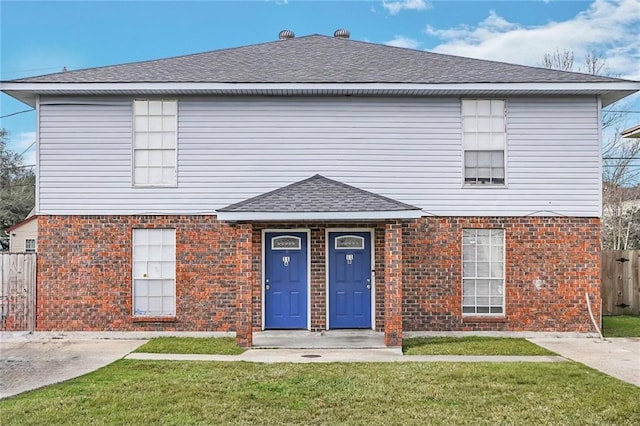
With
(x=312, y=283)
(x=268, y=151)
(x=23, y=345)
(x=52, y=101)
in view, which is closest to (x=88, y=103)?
(x=52, y=101)

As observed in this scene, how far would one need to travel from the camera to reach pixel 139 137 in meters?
14.1

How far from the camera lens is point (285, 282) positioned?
13906mm

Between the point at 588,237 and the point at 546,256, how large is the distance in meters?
1.03

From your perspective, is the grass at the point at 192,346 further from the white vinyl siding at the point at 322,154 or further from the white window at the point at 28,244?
the white window at the point at 28,244

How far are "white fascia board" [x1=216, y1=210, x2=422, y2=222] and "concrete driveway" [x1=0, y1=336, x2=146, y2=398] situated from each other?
3379 mm

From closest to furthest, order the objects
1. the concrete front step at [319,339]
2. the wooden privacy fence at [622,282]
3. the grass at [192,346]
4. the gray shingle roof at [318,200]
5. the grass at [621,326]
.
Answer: the grass at [192,346]
the gray shingle roof at [318,200]
the concrete front step at [319,339]
the grass at [621,326]
the wooden privacy fence at [622,282]

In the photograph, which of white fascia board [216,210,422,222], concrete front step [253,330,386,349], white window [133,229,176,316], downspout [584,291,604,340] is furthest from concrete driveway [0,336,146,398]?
downspout [584,291,604,340]

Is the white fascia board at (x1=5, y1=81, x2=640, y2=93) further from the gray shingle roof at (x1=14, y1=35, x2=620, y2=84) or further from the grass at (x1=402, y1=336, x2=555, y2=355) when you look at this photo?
the grass at (x1=402, y1=336, x2=555, y2=355)

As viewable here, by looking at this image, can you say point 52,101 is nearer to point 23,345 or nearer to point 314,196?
point 23,345

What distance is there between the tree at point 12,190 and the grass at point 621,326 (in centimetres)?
3482

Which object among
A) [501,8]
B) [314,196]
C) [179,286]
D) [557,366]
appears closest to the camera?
[557,366]

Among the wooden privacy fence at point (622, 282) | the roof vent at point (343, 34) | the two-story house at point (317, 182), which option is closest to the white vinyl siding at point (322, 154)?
the two-story house at point (317, 182)

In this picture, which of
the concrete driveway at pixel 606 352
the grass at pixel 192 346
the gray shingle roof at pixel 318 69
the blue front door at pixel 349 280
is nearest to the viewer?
the concrete driveway at pixel 606 352

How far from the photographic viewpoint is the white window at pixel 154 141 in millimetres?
14047
